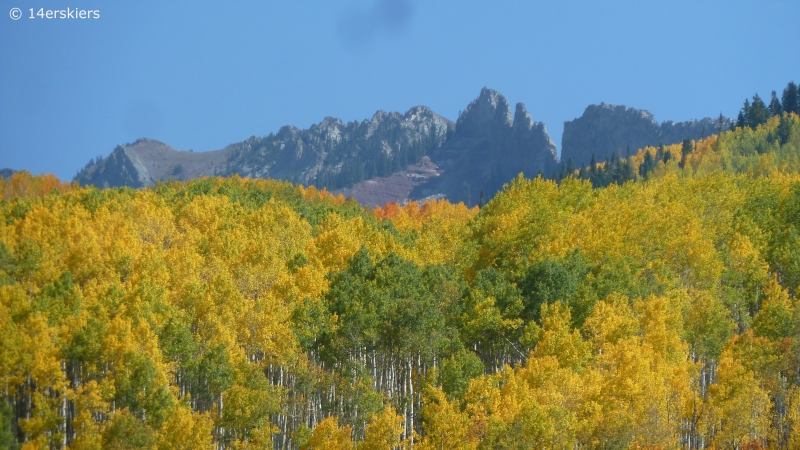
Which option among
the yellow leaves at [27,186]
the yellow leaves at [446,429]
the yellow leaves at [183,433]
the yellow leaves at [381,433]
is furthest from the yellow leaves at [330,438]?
the yellow leaves at [27,186]

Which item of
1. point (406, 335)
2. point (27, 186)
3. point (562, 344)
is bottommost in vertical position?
point (562, 344)

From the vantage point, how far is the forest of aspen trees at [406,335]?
55281mm

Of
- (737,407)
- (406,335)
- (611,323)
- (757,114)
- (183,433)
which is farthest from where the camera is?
(757,114)

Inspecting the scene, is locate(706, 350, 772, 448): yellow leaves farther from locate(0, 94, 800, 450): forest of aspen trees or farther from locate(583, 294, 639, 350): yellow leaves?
locate(583, 294, 639, 350): yellow leaves

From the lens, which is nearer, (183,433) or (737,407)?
(183,433)

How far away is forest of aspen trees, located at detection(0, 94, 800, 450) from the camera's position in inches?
2176

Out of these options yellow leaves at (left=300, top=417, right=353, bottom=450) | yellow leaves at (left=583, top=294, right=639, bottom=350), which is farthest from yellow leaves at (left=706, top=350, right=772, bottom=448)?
yellow leaves at (left=300, top=417, right=353, bottom=450)

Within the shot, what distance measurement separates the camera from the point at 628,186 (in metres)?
132

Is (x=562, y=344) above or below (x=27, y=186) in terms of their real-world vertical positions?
below

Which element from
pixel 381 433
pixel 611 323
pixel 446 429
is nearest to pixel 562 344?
pixel 611 323

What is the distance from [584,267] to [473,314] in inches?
567

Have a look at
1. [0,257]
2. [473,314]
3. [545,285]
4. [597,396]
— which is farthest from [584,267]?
[0,257]

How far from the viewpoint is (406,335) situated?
66.4m

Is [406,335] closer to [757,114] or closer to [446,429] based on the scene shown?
[446,429]
